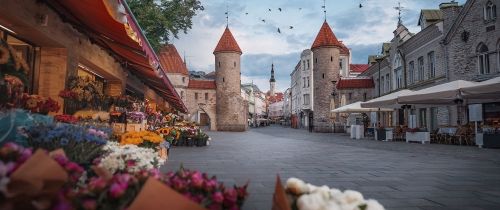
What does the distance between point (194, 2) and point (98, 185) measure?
1952 centimetres

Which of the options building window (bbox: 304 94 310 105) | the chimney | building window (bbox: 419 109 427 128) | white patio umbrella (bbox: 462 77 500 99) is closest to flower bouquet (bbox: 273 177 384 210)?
white patio umbrella (bbox: 462 77 500 99)

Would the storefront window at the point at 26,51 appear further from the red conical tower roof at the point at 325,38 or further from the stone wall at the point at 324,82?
the red conical tower roof at the point at 325,38

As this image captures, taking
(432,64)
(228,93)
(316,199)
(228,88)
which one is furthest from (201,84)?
(316,199)

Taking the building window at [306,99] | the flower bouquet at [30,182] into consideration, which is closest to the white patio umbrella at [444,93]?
the flower bouquet at [30,182]

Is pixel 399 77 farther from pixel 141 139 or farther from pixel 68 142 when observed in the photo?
pixel 68 142

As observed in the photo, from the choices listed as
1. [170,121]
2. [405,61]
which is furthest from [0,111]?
[405,61]

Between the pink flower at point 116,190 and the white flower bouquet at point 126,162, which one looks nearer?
the pink flower at point 116,190

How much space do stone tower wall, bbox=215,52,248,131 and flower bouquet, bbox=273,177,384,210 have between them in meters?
39.9

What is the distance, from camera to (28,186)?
1461 millimetres

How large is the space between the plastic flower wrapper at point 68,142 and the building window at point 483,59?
19893 mm

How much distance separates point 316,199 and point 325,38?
1576 inches

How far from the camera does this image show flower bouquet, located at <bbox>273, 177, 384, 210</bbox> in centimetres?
180

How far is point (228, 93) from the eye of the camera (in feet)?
140

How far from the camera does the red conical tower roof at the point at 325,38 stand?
131ft
